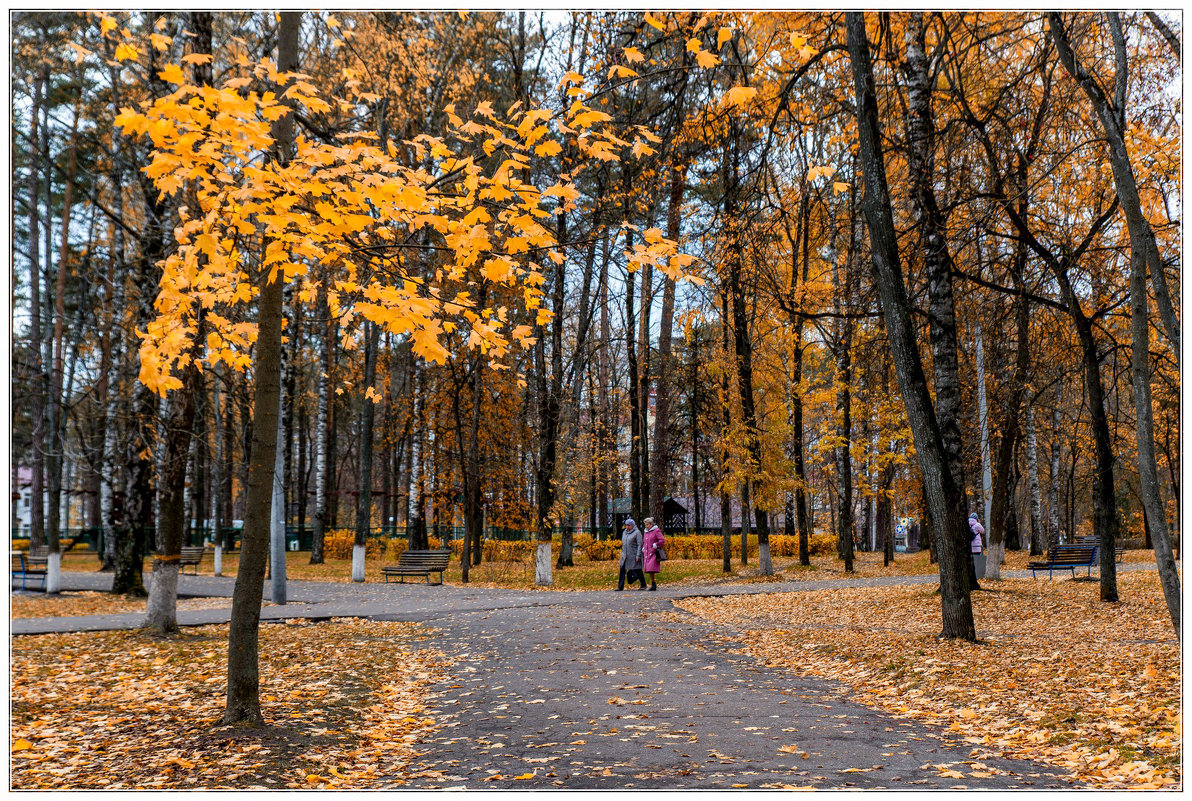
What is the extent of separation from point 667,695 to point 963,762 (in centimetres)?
260

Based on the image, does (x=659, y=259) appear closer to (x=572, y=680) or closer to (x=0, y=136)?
(x=0, y=136)

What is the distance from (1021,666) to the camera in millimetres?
7605

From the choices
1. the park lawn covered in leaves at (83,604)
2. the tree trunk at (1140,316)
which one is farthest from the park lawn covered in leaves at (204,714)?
the tree trunk at (1140,316)

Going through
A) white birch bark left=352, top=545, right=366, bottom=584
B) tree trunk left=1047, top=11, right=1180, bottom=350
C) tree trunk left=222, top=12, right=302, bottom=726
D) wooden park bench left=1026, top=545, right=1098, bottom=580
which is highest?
tree trunk left=1047, top=11, right=1180, bottom=350

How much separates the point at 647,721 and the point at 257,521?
3.04 m

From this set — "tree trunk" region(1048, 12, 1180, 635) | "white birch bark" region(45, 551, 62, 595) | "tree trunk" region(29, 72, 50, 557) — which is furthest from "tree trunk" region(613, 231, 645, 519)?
"tree trunk" region(1048, 12, 1180, 635)

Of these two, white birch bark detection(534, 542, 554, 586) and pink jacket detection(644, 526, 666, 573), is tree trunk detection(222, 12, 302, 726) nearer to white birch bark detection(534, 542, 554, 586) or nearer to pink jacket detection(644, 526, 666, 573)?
pink jacket detection(644, 526, 666, 573)

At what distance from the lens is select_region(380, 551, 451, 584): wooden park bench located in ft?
66.9

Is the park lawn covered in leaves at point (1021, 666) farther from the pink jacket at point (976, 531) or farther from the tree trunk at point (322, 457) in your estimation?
the tree trunk at point (322, 457)

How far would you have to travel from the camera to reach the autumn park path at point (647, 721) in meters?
4.55

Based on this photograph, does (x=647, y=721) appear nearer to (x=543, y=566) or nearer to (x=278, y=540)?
(x=278, y=540)

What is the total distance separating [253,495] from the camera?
564cm

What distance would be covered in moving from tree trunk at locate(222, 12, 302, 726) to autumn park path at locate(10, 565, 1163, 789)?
1.35 metres

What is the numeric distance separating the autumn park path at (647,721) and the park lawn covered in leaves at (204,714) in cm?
47
